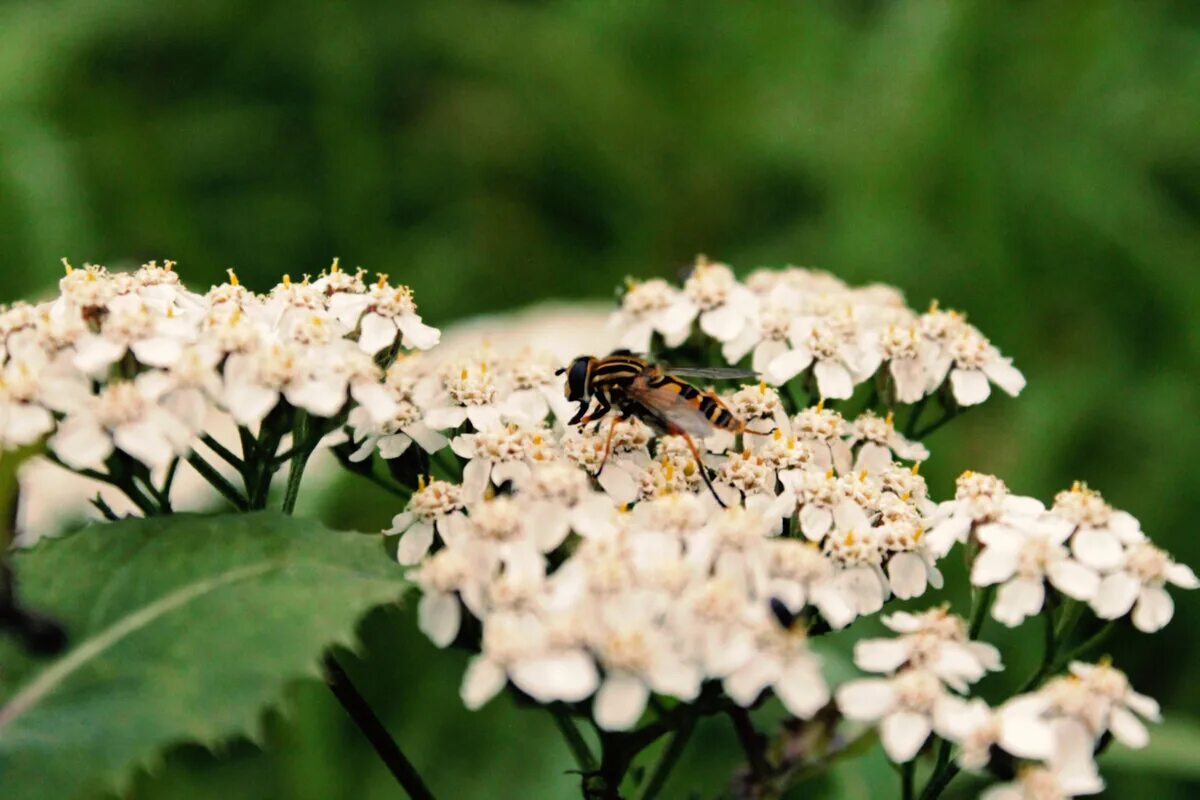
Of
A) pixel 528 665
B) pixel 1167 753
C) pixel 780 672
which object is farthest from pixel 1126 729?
pixel 1167 753

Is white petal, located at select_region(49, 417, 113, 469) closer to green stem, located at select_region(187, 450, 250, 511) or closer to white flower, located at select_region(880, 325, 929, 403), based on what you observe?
green stem, located at select_region(187, 450, 250, 511)

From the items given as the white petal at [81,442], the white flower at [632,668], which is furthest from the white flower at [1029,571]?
the white petal at [81,442]

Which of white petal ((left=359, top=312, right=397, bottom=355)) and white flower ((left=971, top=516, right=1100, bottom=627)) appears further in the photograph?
white petal ((left=359, top=312, right=397, bottom=355))

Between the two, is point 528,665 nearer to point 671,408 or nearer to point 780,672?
point 780,672

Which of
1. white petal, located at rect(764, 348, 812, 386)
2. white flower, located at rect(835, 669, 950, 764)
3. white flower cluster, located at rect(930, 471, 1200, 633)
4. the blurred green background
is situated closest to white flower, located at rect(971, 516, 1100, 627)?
white flower cluster, located at rect(930, 471, 1200, 633)

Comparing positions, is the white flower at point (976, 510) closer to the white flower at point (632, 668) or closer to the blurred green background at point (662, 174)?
the white flower at point (632, 668)
